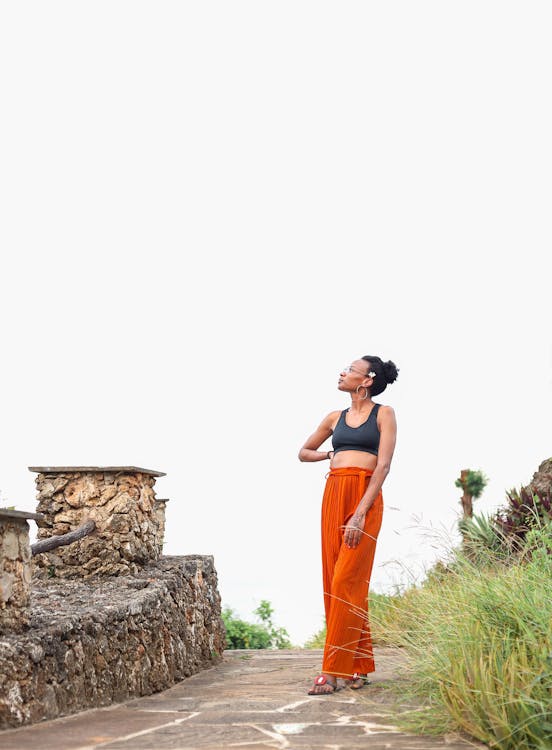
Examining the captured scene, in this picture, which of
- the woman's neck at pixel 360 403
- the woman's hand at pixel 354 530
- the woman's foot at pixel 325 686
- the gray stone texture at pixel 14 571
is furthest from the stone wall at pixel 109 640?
the woman's neck at pixel 360 403

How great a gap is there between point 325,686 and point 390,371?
2.34 meters

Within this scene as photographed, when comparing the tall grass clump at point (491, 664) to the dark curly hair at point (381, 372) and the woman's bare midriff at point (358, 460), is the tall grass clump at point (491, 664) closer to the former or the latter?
the woman's bare midriff at point (358, 460)

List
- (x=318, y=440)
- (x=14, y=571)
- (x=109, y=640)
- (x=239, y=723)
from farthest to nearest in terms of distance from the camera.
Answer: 1. (x=318, y=440)
2. (x=109, y=640)
3. (x=14, y=571)
4. (x=239, y=723)

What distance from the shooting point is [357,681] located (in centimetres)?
639

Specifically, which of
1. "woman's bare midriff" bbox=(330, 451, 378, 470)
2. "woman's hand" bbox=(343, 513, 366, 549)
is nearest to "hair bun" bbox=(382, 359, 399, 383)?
"woman's bare midriff" bbox=(330, 451, 378, 470)

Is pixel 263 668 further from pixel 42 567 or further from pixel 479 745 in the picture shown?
pixel 479 745

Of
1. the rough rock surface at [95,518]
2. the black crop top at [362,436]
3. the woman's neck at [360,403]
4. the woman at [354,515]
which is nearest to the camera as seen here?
the woman at [354,515]

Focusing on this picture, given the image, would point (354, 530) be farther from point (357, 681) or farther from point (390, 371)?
point (390, 371)

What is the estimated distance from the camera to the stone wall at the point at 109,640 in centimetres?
550

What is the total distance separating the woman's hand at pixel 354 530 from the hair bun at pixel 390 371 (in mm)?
1122

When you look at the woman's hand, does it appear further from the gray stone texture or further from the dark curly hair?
the gray stone texture

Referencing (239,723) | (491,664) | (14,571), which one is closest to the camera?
(491,664)

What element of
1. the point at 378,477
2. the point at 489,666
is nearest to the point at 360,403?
the point at 378,477

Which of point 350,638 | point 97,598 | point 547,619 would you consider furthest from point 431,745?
point 97,598
